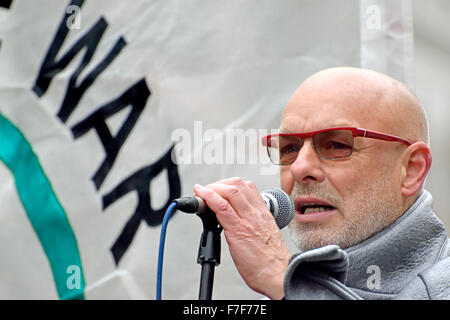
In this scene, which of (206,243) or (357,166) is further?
(357,166)

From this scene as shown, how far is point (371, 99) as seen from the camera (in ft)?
5.73

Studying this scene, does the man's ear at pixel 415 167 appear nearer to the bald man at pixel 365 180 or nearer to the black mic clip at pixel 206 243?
the bald man at pixel 365 180

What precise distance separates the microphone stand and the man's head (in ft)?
1.68

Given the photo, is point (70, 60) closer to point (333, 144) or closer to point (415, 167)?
point (333, 144)

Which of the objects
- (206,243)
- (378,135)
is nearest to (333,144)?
(378,135)

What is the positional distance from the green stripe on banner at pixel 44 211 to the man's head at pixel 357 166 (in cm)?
76

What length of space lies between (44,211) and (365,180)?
105 cm

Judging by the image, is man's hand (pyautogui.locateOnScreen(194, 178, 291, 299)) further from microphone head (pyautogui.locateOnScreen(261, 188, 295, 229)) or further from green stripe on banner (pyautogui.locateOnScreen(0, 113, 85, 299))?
green stripe on banner (pyautogui.locateOnScreen(0, 113, 85, 299))

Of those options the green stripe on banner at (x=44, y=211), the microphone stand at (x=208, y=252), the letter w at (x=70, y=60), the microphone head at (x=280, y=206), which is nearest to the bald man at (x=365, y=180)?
the microphone head at (x=280, y=206)

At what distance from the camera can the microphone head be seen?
1.37 metres

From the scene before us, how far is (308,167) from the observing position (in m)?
1.67

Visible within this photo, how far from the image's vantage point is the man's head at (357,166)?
5.48ft

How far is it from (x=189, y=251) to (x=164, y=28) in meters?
0.75
